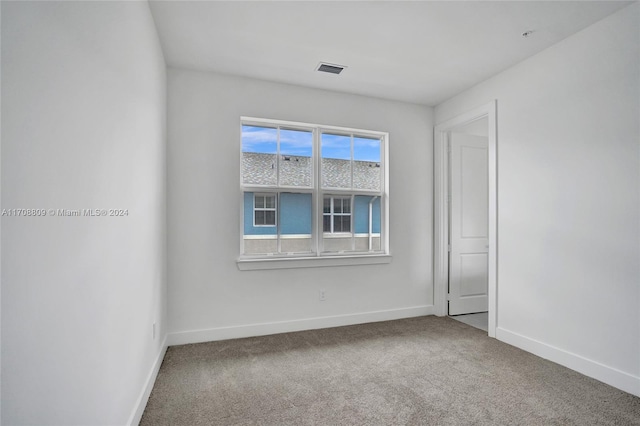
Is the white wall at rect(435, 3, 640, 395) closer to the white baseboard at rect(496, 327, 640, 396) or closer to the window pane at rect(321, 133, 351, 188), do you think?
the white baseboard at rect(496, 327, 640, 396)

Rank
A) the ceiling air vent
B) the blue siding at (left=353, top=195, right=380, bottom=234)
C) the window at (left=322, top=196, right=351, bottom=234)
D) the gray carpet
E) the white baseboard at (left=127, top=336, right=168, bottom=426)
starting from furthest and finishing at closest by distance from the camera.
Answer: the blue siding at (left=353, top=195, right=380, bottom=234) < the window at (left=322, top=196, right=351, bottom=234) < the ceiling air vent < the gray carpet < the white baseboard at (left=127, top=336, right=168, bottom=426)

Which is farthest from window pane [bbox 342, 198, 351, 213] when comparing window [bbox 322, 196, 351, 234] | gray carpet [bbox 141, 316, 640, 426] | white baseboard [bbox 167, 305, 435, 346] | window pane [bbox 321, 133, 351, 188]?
gray carpet [bbox 141, 316, 640, 426]

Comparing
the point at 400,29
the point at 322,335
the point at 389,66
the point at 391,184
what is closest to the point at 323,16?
the point at 400,29

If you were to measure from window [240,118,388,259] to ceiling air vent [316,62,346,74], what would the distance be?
63cm

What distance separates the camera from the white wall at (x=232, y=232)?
3141mm

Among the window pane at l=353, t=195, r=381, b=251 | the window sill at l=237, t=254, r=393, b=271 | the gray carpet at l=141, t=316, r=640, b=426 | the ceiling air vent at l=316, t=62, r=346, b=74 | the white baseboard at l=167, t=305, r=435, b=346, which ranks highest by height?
the ceiling air vent at l=316, t=62, r=346, b=74

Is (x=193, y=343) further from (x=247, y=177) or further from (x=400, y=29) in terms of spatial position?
(x=400, y=29)

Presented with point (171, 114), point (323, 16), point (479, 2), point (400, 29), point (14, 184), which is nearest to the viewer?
point (14, 184)

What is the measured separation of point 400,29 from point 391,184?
5.98 ft

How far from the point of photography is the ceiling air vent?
10.2 feet

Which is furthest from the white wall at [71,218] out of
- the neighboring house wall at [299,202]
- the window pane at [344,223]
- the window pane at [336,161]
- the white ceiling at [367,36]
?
the window pane at [344,223]

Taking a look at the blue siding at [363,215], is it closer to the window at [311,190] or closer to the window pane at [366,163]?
the window at [311,190]

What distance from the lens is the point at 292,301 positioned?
138 inches

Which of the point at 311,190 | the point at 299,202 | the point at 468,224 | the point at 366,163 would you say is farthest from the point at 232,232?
the point at 468,224
